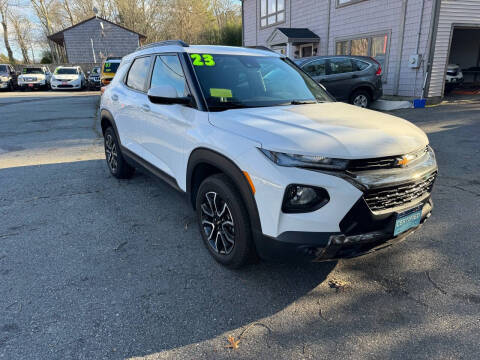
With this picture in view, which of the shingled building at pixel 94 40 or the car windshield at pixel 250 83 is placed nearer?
the car windshield at pixel 250 83

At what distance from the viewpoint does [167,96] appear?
115 inches

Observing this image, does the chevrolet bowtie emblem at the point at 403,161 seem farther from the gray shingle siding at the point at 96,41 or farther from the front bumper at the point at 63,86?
the gray shingle siding at the point at 96,41

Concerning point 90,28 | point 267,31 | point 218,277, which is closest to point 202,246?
point 218,277

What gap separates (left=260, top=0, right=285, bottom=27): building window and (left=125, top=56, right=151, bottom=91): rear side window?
1768 centimetres

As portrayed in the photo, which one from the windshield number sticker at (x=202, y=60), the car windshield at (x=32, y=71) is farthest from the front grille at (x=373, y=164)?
the car windshield at (x=32, y=71)

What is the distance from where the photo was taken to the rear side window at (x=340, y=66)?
33.9 ft

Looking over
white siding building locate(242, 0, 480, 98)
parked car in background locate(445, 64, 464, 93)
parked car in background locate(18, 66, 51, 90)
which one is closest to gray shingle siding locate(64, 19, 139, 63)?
parked car in background locate(18, 66, 51, 90)

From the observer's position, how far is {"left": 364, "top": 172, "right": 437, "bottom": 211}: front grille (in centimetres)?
220

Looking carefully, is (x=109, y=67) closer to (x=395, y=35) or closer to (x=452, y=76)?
(x=395, y=35)

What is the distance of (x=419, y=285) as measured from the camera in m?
2.67

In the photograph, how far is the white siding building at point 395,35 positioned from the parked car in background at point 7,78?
18.5 meters

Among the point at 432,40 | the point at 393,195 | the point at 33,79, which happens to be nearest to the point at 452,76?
the point at 432,40

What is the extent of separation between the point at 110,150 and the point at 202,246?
282 centimetres

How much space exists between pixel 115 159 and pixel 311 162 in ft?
12.6
